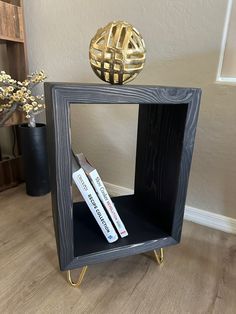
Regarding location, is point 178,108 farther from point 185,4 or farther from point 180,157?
point 185,4

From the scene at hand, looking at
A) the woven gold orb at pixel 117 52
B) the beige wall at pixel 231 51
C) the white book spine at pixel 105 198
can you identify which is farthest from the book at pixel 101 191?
the beige wall at pixel 231 51

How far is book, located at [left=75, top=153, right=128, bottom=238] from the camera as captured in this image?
710mm

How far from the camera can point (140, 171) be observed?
0.96 meters

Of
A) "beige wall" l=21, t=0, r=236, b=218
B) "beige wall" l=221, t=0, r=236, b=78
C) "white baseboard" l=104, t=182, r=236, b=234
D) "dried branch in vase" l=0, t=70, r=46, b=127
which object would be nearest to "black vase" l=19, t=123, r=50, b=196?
"dried branch in vase" l=0, t=70, r=46, b=127

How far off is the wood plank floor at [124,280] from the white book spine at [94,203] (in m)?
0.16

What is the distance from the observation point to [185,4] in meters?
0.89

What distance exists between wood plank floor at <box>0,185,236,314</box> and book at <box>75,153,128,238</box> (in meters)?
0.16

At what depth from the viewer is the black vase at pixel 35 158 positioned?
119cm

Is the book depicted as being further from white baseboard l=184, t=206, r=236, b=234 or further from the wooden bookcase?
the wooden bookcase

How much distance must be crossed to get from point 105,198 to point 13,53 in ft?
3.48

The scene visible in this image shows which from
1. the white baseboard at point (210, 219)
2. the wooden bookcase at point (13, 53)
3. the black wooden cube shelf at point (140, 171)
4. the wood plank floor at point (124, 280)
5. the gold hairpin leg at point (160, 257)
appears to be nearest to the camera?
the black wooden cube shelf at point (140, 171)

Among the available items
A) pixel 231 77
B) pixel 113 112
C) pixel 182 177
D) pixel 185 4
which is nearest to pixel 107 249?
pixel 182 177

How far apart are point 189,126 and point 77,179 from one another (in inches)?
14.3

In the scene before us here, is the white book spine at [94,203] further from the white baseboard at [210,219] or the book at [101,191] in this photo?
the white baseboard at [210,219]
